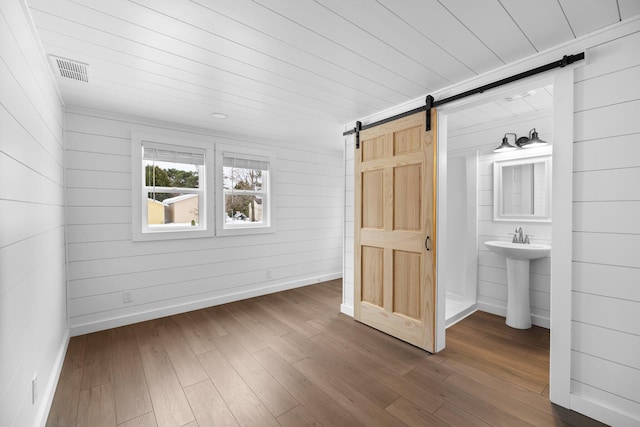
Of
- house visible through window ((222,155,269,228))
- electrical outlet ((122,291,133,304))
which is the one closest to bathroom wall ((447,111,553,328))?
house visible through window ((222,155,269,228))

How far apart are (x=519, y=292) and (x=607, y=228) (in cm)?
165

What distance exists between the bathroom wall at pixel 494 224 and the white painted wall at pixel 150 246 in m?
2.35

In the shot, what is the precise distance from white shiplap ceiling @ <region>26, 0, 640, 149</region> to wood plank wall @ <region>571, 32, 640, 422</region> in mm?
349

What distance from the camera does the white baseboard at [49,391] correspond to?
166 cm

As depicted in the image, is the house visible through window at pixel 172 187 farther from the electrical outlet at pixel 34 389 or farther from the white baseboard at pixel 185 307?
the electrical outlet at pixel 34 389

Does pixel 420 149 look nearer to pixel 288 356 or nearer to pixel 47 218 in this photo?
pixel 288 356

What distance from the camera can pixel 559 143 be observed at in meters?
1.86

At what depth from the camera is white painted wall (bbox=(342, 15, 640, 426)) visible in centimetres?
163

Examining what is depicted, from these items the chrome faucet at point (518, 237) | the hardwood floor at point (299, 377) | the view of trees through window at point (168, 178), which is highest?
the view of trees through window at point (168, 178)

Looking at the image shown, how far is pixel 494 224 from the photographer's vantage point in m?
3.56

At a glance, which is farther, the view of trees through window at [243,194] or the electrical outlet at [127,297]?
the view of trees through window at [243,194]

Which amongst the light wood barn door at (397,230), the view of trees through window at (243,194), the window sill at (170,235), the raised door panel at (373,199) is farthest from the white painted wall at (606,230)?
the window sill at (170,235)

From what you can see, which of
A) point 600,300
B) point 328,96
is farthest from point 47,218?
point 600,300

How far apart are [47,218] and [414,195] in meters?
2.98
